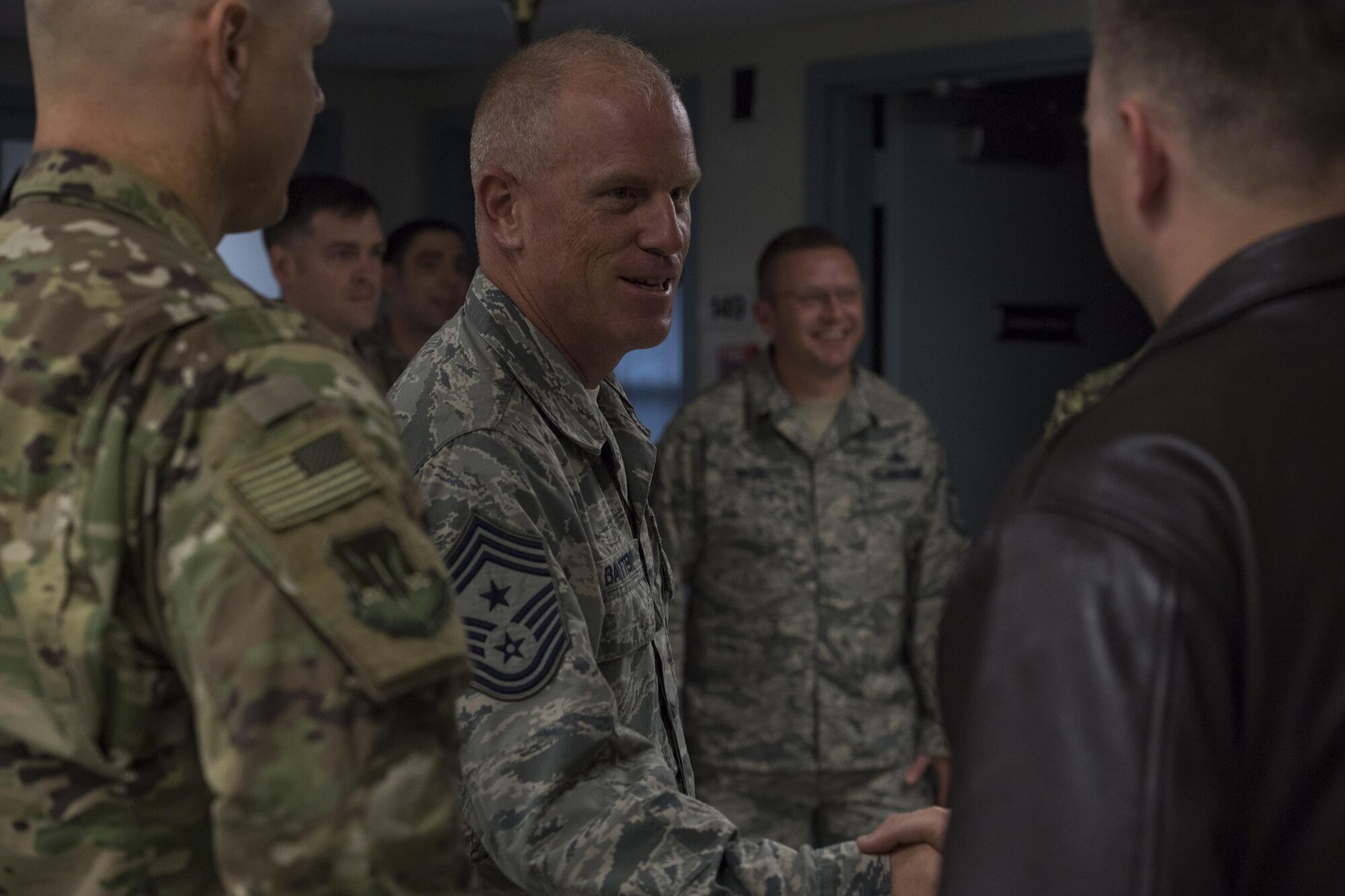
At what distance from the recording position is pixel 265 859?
0.78m

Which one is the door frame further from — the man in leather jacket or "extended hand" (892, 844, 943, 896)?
the man in leather jacket

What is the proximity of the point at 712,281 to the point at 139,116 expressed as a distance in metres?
3.76

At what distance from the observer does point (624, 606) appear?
1451 mm

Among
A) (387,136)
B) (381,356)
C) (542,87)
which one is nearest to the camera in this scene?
(542,87)

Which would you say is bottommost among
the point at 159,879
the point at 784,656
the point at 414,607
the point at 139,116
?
the point at 784,656

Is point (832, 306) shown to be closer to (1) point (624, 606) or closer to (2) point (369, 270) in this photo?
(2) point (369, 270)

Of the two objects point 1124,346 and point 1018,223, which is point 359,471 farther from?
point 1124,346

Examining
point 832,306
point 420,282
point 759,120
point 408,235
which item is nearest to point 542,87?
point 832,306

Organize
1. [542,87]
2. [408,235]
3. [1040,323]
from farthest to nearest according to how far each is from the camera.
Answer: [1040,323] < [408,235] < [542,87]

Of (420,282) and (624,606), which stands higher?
(420,282)

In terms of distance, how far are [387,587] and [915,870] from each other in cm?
67

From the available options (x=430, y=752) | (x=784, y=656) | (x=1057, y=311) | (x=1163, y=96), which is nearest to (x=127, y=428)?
(x=430, y=752)

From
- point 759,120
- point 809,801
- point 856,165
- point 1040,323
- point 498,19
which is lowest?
point 809,801

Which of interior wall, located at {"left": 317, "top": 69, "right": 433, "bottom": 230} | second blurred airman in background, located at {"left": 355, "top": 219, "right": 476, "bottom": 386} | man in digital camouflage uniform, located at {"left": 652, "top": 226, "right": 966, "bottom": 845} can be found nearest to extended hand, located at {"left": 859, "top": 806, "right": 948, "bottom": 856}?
man in digital camouflage uniform, located at {"left": 652, "top": 226, "right": 966, "bottom": 845}
